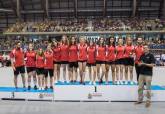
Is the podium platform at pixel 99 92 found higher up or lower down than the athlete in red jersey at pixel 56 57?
lower down

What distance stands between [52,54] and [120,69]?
2.84 m

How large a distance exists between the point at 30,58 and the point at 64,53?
4.65 feet

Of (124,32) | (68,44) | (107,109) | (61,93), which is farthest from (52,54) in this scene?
(124,32)

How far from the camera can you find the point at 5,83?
19.7 metres

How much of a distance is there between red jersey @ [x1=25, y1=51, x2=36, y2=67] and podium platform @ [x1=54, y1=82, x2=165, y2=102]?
6.04 ft

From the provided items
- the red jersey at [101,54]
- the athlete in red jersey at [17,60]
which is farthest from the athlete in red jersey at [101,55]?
the athlete in red jersey at [17,60]

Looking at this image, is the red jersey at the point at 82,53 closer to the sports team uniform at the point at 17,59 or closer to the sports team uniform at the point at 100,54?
the sports team uniform at the point at 100,54

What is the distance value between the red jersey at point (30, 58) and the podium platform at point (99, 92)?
184 cm

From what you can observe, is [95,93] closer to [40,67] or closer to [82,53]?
[82,53]

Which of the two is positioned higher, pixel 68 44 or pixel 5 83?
pixel 68 44

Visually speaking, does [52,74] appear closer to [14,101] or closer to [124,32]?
[14,101]


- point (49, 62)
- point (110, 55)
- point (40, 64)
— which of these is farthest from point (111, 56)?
point (40, 64)

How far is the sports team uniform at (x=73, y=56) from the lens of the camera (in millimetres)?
15977

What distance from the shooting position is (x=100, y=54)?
16.1 metres
